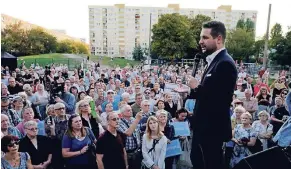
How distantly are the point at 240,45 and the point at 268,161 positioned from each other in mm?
41221

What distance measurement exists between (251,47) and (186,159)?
133 feet

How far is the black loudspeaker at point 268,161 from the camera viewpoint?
7.48ft

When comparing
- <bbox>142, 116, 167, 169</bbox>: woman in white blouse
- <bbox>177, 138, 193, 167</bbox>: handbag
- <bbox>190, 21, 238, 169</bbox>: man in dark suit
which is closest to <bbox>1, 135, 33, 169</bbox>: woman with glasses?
<bbox>142, 116, 167, 169</bbox>: woman in white blouse

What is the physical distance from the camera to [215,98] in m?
2.00

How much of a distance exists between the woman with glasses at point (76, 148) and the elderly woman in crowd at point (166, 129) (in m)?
1.16

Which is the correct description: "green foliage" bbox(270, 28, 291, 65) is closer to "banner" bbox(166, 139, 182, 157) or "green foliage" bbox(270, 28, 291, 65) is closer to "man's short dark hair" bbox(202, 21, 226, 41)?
"banner" bbox(166, 139, 182, 157)

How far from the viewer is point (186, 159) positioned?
5.15 metres

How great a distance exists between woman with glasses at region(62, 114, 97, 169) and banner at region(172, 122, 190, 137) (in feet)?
5.42

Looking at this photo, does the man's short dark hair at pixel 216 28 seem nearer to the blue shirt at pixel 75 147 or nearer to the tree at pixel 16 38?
the blue shirt at pixel 75 147

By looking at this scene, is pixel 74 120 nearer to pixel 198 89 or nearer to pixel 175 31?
pixel 198 89

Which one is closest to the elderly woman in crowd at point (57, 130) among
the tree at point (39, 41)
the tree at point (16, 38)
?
the tree at point (16, 38)

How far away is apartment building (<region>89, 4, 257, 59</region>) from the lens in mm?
91188

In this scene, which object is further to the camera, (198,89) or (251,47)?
(251,47)

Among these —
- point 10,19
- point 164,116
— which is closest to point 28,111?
point 164,116
